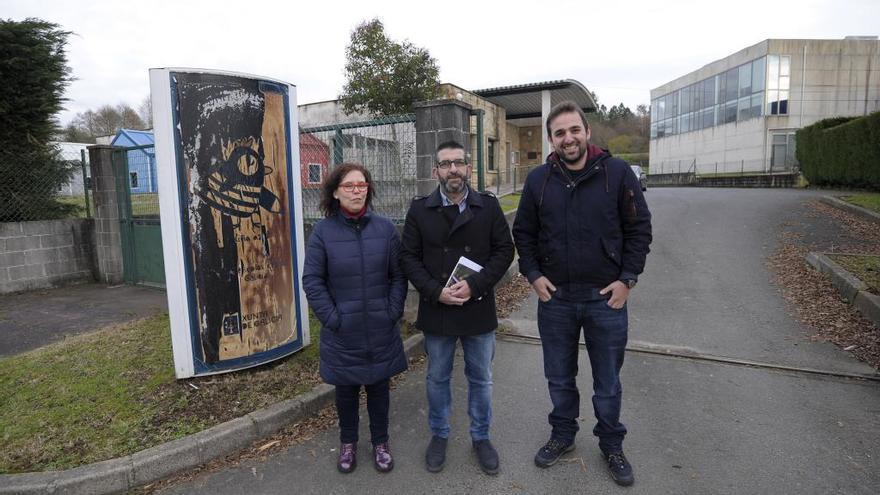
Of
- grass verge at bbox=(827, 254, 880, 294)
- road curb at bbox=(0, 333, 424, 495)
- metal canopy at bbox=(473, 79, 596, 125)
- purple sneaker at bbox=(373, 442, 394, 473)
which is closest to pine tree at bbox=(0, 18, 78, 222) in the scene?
road curb at bbox=(0, 333, 424, 495)

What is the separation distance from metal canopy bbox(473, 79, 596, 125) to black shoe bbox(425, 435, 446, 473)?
20.0 m

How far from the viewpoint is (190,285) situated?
403 cm

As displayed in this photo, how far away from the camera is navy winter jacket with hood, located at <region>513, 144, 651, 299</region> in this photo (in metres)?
2.88

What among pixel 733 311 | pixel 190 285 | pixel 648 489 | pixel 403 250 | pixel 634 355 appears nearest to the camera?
pixel 648 489

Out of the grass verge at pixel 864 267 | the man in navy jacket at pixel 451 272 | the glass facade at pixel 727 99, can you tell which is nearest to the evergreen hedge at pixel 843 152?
the grass verge at pixel 864 267

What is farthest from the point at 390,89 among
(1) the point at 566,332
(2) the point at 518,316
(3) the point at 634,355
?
(1) the point at 566,332

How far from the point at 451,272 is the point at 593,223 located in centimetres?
87

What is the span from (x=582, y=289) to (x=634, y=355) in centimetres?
246

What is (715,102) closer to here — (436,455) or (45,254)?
(45,254)

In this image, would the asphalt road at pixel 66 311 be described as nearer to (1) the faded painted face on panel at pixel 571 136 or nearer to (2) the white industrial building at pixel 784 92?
(1) the faded painted face on panel at pixel 571 136

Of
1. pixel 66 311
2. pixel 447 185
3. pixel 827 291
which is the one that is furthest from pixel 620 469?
pixel 66 311

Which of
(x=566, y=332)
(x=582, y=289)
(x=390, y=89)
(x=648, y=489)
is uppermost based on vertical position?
(x=390, y=89)

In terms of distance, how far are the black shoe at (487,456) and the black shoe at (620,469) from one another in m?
0.68

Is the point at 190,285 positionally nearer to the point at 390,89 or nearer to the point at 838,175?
the point at 390,89
